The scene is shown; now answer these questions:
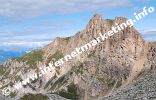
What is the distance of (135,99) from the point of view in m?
101

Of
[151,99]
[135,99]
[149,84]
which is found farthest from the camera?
[149,84]

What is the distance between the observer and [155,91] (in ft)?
340

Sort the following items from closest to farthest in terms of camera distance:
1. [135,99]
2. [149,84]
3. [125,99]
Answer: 1. [135,99]
2. [125,99]
3. [149,84]

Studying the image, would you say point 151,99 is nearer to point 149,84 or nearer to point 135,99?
point 135,99

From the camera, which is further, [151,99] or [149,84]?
[149,84]

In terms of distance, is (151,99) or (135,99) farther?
(135,99)

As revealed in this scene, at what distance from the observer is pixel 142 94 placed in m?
106

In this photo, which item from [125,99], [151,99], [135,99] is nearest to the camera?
[151,99]

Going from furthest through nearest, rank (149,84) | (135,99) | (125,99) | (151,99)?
(149,84)
(125,99)
(135,99)
(151,99)

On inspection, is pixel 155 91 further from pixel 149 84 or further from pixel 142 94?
pixel 149 84

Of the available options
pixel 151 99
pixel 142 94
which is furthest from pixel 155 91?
pixel 151 99

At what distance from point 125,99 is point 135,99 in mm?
7513

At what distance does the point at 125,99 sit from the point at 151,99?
55.5 ft

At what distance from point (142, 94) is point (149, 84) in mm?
14977
